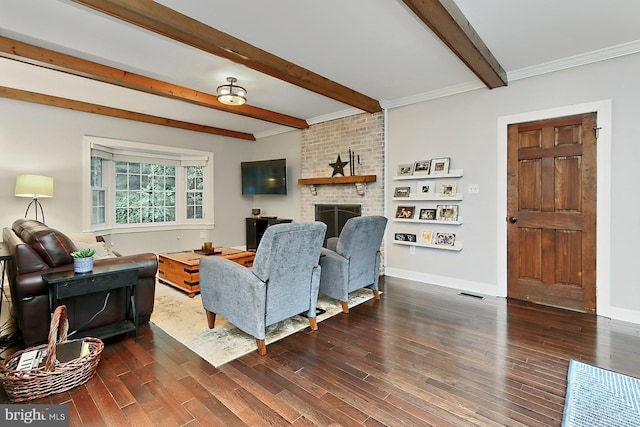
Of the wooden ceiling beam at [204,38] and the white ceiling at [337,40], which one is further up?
the white ceiling at [337,40]

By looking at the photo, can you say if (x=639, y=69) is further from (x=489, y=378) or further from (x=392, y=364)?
(x=392, y=364)

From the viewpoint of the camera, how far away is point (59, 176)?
4637 mm

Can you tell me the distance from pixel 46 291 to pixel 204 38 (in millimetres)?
2271

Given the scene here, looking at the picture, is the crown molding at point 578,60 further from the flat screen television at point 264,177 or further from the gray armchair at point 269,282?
the flat screen television at point 264,177

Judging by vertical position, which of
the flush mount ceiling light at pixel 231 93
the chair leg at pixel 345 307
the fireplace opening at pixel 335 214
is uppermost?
the flush mount ceiling light at pixel 231 93

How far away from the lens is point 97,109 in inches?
190

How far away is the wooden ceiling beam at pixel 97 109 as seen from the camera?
4168mm

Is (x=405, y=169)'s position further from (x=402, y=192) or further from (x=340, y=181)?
(x=340, y=181)

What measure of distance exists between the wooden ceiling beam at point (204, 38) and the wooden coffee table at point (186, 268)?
2.11m

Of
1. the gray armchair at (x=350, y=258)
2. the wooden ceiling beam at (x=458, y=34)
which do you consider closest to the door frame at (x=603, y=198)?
the wooden ceiling beam at (x=458, y=34)

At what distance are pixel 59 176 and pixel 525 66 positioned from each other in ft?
20.5

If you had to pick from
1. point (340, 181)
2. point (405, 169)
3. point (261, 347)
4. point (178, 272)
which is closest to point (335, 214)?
point (340, 181)

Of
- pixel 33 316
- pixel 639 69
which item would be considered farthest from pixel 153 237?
pixel 639 69

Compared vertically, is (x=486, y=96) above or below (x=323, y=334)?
above
